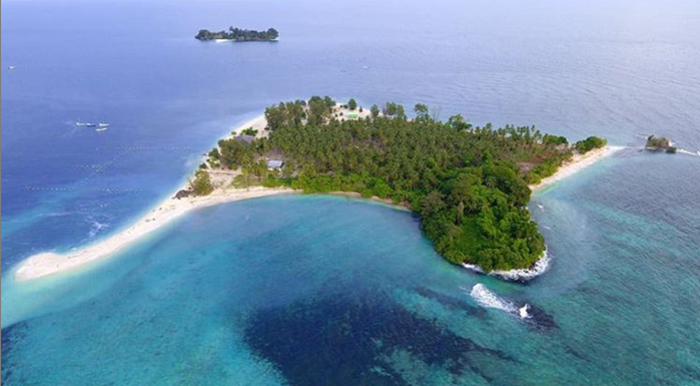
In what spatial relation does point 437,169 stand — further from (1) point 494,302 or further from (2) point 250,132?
(2) point 250,132

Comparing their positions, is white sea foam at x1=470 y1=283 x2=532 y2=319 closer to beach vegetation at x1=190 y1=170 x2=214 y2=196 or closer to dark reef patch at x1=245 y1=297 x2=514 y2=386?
dark reef patch at x1=245 y1=297 x2=514 y2=386

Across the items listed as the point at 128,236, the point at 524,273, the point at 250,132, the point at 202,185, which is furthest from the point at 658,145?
the point at 128,236

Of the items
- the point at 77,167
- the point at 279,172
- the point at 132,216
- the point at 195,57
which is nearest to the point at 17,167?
the point at 77,167

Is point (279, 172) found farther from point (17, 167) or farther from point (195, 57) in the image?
point (195, 57)

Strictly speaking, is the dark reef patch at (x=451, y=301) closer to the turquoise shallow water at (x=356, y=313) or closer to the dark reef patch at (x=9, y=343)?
the turquoise shallow water at (x=356, y=313)

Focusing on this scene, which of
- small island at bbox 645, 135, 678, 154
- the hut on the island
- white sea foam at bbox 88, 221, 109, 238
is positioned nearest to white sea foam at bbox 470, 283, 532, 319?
the hut on the island
